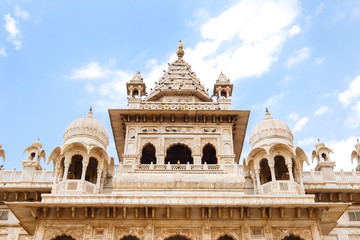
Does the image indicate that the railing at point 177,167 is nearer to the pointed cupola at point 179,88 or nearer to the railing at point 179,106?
the railing at point 179,106

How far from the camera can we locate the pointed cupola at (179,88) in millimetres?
29062

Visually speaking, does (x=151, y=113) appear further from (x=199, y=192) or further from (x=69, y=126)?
(x=199, y=192)

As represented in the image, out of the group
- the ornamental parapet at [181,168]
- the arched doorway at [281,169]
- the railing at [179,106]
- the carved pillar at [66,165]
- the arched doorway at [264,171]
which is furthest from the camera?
the railing at [179,106]

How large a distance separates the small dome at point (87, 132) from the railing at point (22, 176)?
225 cm

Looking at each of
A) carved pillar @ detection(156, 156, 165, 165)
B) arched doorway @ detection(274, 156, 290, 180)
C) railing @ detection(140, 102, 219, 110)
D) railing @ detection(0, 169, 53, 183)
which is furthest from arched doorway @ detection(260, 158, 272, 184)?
railing @ detection(0, 169, 53, 183)

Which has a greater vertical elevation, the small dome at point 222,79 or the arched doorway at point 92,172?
the small dome at point 222,79

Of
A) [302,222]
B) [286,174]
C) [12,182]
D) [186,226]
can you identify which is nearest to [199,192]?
[186,226]

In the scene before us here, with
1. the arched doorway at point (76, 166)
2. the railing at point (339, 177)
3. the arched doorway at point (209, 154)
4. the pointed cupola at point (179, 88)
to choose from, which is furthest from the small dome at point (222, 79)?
the arched doorway at point (76, 166)

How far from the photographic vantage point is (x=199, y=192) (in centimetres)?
1981

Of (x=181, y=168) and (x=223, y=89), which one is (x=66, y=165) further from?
(x=223, y=89)

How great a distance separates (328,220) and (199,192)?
5682mm

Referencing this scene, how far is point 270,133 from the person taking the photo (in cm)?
2245

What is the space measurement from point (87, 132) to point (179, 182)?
582 cm

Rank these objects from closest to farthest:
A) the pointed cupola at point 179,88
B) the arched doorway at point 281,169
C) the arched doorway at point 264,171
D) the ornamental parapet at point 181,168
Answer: the ornamental parapet at point 181,168, the arched doorway at point 264,171, the arched doorway at point 281,169, the pointed cupola at point 179,88
